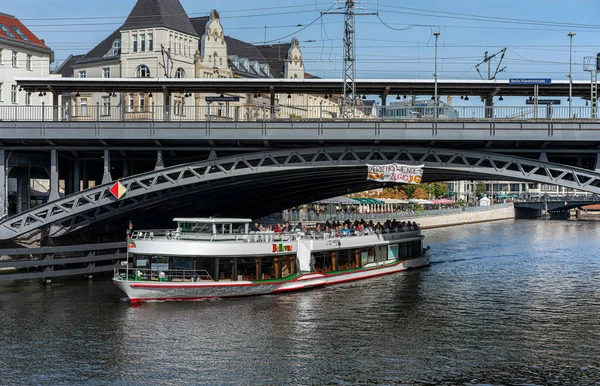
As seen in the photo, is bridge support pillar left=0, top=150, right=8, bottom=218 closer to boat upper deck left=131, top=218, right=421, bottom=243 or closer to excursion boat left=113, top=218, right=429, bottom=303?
excursion boat left=113, top=218, right=429, bottom=303

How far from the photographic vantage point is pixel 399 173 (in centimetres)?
5050

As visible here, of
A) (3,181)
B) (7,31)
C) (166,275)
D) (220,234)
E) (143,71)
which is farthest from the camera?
(143,71)

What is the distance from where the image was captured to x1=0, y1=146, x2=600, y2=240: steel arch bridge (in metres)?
50.1

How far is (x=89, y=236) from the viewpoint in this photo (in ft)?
200

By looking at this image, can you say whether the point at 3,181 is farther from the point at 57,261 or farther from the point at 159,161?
the point at 159,161

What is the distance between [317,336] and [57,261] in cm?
2289

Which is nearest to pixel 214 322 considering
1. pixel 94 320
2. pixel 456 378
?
pixel 94 320

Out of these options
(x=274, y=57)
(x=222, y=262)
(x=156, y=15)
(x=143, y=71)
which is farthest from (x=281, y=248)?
(x=274, y=57)

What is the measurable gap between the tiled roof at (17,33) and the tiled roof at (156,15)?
1087cm

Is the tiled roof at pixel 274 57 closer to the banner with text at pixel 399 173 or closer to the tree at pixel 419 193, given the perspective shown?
the tree at pixel 419 193

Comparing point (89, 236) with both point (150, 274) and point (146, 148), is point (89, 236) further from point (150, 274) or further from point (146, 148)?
point (150, 274)

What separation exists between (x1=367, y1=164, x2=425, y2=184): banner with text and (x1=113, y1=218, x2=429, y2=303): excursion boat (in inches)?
225

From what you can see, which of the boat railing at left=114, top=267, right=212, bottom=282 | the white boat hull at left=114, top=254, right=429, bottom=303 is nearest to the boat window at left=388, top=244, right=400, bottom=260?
the white boat hull at left=114, top=254, right=429, bottom=303

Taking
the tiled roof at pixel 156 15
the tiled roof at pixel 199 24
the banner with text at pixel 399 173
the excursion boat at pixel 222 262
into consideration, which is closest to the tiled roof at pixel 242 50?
the tiled roof at pixel 199 24
